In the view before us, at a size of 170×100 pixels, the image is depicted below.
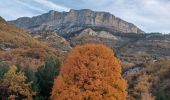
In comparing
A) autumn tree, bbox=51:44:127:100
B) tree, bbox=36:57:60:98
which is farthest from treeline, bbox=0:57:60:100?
autumn tree, bbox=51:44:127:100

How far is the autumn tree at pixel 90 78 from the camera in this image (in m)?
57.8

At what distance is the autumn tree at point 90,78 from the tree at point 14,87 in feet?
20.4

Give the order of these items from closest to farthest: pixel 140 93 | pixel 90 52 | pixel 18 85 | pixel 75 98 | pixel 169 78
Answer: pixel 75 98 → pixel 90 52 → pixel 18 85 → pixel 140 93 → pixel 169 78

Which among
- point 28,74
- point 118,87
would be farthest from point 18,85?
point 118,87

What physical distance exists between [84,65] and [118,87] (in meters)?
4.79

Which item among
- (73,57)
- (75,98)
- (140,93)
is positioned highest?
(73,57)

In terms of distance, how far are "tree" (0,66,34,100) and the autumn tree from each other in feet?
20.4

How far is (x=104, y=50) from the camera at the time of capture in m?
61.2

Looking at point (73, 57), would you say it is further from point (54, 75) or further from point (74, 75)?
point (54, 75)

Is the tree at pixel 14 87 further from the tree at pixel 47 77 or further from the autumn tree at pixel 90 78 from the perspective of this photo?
the autumn tree at pixel 90 78

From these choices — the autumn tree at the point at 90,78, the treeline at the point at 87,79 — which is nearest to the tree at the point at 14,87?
the treeline at the point at 87,79

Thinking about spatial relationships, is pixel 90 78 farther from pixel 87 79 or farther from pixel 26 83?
pixel 26 83

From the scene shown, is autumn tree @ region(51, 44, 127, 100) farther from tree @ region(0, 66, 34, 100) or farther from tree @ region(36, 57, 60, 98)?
tree @ region(36, 57, 60, 98)

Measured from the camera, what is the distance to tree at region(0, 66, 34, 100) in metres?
64.8
